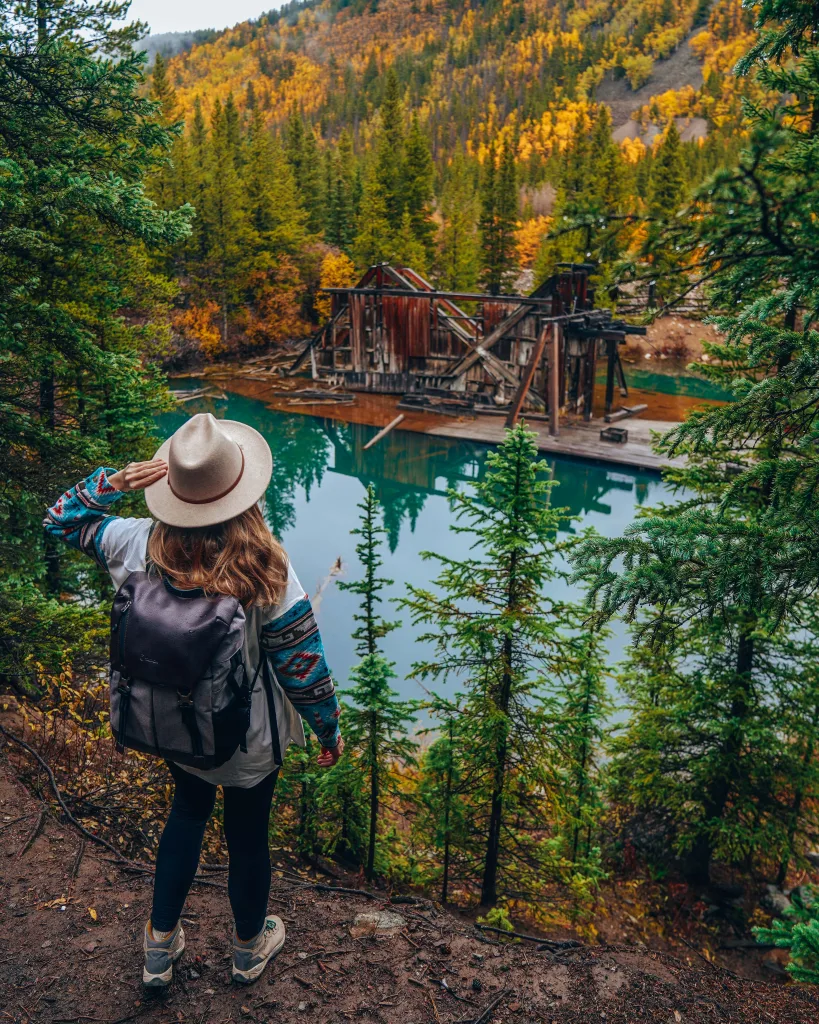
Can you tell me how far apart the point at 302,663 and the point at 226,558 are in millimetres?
453

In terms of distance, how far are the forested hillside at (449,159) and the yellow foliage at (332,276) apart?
0.13 metres

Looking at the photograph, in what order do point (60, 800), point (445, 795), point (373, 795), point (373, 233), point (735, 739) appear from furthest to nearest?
point (373, 233) < point (735, 739) < point (445, 795) < point (373, 795) < point (60, 800)

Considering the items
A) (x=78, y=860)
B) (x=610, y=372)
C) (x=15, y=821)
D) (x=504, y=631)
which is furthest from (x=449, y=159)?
(x=78, y=860)

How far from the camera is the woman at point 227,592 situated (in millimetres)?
2482

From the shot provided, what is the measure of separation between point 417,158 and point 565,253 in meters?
9.89

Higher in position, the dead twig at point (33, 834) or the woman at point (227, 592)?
the woman at point (227, 592)

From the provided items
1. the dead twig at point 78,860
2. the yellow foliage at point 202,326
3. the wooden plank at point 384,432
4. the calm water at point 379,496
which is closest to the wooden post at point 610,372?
the calm water at point 379,496

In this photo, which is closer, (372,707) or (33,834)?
(33,834)

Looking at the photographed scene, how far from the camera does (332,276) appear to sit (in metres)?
41.7

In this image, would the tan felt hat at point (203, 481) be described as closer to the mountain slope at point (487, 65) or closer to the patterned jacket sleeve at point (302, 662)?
the patterned jacket sleeve at point (302, 662)

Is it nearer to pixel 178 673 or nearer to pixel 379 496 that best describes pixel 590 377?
pixel 379 496

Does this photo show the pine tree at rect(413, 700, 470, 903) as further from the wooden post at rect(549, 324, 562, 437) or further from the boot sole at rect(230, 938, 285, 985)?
the wooden post at rect(549, 324, 562, 437)

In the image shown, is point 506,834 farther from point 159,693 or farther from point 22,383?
point 22,383

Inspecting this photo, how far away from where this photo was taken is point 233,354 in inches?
1583
